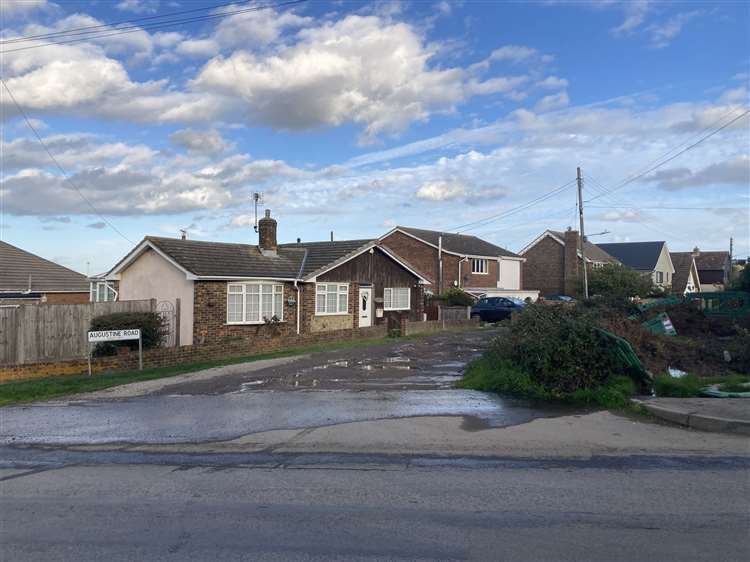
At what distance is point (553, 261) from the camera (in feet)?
192

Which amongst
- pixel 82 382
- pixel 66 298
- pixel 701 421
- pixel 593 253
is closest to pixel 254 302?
pixel 82 382

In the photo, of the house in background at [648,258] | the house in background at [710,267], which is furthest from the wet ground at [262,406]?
the house in background at [710,267]

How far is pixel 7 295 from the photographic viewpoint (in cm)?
3269

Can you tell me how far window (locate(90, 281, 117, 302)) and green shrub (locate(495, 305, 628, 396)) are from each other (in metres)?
21.8

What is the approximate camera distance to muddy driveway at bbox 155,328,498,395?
15469 mm

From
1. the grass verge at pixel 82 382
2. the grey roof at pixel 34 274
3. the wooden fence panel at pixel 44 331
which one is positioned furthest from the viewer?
the grey roof at pixel 34 274

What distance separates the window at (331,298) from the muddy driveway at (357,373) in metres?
7.10

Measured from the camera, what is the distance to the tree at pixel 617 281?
42.7m

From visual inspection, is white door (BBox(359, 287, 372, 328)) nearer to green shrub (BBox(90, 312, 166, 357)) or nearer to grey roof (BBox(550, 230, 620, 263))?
green shrub (BBox(90, 312, 166, 357))

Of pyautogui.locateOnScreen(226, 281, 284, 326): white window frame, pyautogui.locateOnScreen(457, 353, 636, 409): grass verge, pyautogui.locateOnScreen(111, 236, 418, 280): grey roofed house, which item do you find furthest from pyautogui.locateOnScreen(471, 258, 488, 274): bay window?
pyautogui.locateOnScreen(457, 353, 636, 409): grass verge

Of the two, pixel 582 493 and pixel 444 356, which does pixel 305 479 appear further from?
pixel 444 356

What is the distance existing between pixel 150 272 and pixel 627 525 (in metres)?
23.8

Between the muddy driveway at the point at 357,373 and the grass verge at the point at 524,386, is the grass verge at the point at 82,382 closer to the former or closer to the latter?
the muddy driveway at the point at 357,373

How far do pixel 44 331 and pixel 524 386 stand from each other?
14.3 metres
